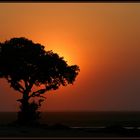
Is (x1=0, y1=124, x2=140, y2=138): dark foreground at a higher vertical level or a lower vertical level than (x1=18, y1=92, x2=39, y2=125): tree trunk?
lower

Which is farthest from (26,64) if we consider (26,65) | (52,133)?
(52,133)

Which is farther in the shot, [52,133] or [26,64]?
[26,64]

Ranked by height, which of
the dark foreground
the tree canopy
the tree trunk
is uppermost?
the tree canopy

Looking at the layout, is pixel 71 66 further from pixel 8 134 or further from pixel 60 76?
pixel 8 134

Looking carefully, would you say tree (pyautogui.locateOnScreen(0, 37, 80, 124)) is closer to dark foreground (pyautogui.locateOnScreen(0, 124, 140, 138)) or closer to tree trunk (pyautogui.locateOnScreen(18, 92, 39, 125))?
tree trunk (pyautogui.locateOnScreen(18, 92, 39, 125))

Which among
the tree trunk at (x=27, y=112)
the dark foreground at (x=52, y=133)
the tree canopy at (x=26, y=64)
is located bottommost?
the dark foreground at (x=52, y=133)

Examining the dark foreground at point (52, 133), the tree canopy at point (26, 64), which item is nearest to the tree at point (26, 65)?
the tree canopy at point (26, 64)

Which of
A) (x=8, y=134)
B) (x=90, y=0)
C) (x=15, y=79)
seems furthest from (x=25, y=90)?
(x=90, y=0)

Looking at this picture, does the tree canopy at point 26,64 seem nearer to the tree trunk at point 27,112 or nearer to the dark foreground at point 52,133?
the tree trunk at point 27,112

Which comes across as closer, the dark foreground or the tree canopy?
the dark foreground

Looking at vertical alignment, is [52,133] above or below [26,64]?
below

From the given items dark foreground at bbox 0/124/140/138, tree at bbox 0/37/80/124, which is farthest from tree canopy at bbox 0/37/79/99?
dark foreground at bbox 0/124/140/138

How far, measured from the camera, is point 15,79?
233ft

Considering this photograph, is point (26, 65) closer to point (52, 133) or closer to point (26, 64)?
point (26, 64)
